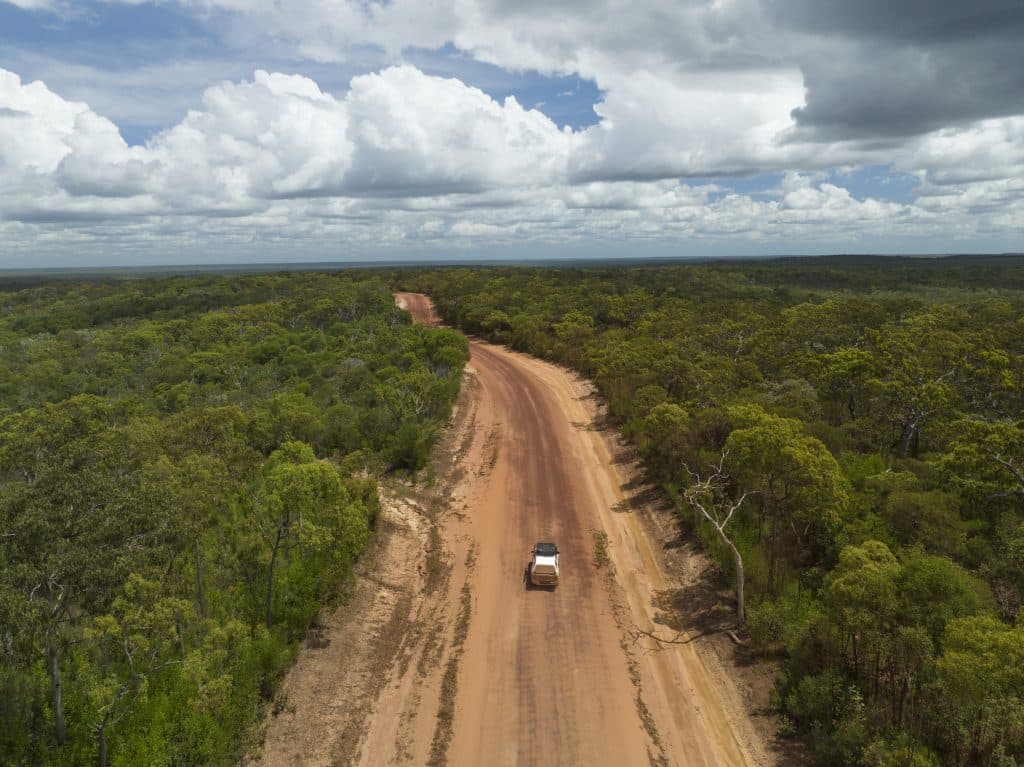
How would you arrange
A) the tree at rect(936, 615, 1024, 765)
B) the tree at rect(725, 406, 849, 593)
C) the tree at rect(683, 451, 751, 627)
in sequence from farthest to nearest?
the tree at rect(683, 451, 751, 627) → the tree at rect(725, 406, 849, 593) → the tree at rect(936, 615, 1024, 765)

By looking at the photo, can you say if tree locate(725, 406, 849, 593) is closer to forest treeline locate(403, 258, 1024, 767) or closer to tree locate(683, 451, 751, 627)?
forest treeline locate(403, 258, 1024, 767)

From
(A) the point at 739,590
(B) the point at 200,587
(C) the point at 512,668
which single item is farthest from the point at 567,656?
(B) the point at 200,587

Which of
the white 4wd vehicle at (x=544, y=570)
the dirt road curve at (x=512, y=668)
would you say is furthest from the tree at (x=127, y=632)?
the white 4wd vehicle at (x=544, y=570)

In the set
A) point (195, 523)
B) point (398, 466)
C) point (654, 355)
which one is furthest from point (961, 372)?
point (195, 523)

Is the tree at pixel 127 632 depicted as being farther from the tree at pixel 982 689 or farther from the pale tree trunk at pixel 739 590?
the tree at pixel 982 689

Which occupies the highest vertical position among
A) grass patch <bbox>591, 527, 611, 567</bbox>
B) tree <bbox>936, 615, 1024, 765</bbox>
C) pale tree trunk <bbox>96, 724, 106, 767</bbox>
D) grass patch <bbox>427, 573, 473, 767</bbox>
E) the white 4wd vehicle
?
tree <bbox>936, 615, 1024, 765</bbox>

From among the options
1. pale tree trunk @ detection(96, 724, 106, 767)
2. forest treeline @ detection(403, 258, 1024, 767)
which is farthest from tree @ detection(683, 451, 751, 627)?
pale tree trunk @ detection(96, 724, 106, 767)
